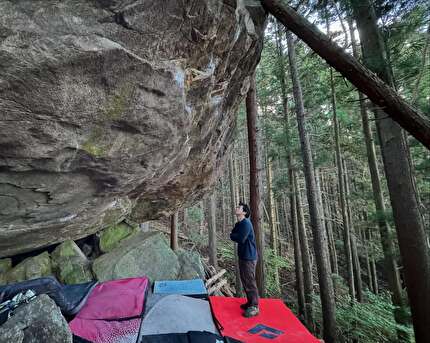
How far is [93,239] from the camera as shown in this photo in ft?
26.9

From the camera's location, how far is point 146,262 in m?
7.26

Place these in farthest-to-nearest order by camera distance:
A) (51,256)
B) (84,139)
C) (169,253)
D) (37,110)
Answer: (169,253) → (51,256) → (84,139) → (37,110)

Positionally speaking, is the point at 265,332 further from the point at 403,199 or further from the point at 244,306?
the point at 403,199

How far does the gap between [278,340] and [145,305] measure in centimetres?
237

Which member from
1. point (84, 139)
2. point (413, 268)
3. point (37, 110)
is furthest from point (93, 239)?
point (413, 268)

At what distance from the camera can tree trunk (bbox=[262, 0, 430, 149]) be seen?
308 centimetres

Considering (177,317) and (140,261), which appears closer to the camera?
(177,317)

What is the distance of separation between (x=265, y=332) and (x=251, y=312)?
56 centimetres

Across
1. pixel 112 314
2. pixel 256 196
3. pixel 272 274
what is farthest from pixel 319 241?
pixel 272 274

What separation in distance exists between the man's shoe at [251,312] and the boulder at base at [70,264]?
4.22 m

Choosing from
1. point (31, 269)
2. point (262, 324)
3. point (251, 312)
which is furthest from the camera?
point (31, 269)

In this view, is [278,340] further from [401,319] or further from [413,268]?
[401,319]

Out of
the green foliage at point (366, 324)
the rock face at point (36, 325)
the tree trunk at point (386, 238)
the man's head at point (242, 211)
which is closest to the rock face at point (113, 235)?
the man's head at point (242, 211)

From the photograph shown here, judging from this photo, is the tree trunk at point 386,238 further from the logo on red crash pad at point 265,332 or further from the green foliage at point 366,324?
Answer: the logo on red crash pad at point 265,332
